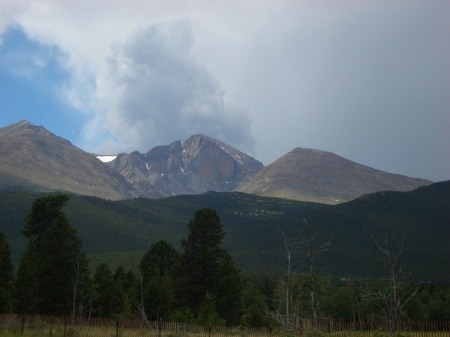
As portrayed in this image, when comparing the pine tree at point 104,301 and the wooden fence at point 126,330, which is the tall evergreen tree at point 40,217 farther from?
the wooden fence at point 126,330

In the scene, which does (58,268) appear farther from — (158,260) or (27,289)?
(158,260)

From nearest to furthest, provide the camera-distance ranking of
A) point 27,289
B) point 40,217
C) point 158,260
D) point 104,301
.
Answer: point 27,289 → point 40,217 → point 104,301 → point 158,260

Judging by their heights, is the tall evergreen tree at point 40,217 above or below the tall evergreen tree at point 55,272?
above

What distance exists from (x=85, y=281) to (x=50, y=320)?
7.64 m

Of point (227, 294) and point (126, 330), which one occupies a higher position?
point (227, 294)

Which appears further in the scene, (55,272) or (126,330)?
(55,272)

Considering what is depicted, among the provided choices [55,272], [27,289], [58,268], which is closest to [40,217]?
[58,268]

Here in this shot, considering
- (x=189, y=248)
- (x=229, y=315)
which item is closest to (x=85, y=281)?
(x=189, y=248)

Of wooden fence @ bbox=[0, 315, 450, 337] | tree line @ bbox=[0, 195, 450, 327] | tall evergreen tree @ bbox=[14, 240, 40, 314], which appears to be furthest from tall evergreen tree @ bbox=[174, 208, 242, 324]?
tall evergreen tree @ bbox=[14, 240, 40, 314]

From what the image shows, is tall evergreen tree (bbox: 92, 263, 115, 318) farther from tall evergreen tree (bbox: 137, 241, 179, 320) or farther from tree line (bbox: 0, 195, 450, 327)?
tall evergreen tree (bbox: 137, 241, 179, 320)

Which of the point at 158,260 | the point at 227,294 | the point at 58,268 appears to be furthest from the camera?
the point at 158,260

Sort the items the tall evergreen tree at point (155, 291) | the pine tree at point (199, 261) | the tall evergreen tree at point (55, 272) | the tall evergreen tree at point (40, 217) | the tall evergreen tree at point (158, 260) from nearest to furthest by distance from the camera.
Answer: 1. the tall evergreen tree at point (55, 272)
2. the tall evergreen tree at point (155, 291)
3. the tall evergreen tree at point (40, 217)
4. the pine tree at point (199, 261)
5. the tall evergreen tree at point (158, 260)

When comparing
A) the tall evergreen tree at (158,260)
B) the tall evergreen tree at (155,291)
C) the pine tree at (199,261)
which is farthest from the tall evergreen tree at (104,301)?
the pine tree at (199,261)

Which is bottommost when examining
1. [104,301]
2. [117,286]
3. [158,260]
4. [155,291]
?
[104,301]
